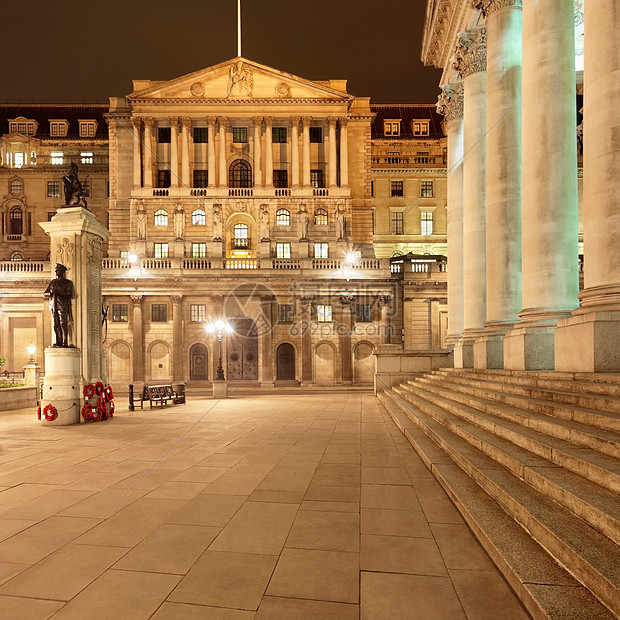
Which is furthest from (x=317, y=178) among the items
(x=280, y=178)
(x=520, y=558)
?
(x=520, y=558)

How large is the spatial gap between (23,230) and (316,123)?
37133 millimetres

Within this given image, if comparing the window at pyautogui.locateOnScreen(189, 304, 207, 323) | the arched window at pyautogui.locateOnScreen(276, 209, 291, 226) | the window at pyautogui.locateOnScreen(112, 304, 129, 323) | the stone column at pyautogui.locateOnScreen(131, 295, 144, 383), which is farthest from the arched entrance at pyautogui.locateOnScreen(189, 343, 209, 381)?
the arched window at pyautogui.locateOnScreen(276, 209, 291, 226)

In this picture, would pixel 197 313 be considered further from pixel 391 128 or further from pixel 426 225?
pixel 391 128

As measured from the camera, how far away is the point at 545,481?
217 inches

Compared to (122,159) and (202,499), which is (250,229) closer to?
(122,159)

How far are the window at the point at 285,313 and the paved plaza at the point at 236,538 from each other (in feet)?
105

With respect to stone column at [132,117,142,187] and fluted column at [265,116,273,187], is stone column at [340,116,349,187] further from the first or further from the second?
stone column at [132,117,142,187]

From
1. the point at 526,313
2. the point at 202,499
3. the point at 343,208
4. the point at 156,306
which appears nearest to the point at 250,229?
the point at 343,208

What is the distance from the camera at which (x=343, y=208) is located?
48.4 meters

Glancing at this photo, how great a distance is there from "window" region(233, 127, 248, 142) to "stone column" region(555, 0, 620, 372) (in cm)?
4479

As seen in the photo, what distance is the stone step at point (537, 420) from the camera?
5.84 metres

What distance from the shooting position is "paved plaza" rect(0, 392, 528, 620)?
165 inches

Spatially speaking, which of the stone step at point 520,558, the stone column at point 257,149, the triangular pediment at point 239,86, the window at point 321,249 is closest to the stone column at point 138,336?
the window at point 321,249

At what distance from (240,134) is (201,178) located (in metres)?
6.43
